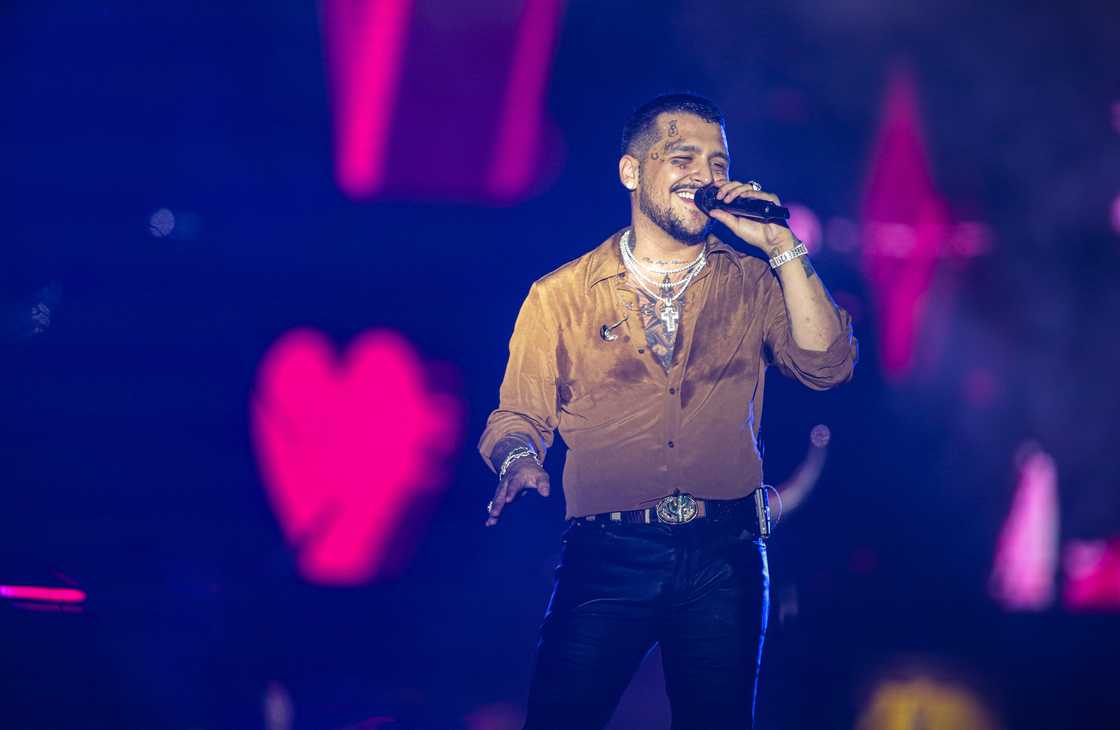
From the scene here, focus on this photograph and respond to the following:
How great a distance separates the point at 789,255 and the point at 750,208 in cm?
18

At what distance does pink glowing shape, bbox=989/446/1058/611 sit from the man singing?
189 inches

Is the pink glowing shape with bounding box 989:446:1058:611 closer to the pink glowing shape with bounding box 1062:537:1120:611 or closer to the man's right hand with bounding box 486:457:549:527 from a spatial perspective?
the pink glowing shape with bounding box 1062:537:1120:611

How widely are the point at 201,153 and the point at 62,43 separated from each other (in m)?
0.93

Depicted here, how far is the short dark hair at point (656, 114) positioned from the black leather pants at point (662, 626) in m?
1.25

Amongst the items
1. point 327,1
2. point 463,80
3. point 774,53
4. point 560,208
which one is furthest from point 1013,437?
point 327,1

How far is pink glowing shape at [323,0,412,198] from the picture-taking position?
5.01 metres

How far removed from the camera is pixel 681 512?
2.44 meters

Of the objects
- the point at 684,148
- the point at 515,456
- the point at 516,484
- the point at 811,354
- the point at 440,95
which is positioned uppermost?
the point at 440,95

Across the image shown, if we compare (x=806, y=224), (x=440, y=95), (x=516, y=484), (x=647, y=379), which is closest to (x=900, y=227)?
(x=806, y=224)

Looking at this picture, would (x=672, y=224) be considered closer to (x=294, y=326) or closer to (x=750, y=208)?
(x=750, y=208)

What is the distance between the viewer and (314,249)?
5281 millimetres

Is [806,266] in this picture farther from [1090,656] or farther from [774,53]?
[1090,656]

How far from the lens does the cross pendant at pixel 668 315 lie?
108 inches

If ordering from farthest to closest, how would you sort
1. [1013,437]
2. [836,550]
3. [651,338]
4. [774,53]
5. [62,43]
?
[1013,437]
[836,550]
[774,53]
[62,43]
[651,338]
